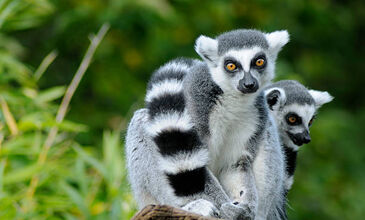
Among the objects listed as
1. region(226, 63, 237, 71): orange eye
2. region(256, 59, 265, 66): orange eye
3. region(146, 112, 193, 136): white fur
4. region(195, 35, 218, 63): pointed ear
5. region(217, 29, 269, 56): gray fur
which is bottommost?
region(146, 112, 193, 136): white fur

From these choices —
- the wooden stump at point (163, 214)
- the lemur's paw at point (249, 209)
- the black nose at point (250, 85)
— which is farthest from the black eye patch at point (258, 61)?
the wooden stump at point (163, 214)

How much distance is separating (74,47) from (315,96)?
5175 millimetres

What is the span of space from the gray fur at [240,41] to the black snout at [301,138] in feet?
2.46

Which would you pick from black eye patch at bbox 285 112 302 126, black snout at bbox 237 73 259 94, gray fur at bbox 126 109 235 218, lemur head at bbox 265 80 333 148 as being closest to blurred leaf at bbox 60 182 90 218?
gray fur at bbox 126 109 235 218

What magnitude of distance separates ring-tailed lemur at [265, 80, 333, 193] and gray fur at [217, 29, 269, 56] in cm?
52

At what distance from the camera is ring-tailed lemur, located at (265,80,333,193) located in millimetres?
4797

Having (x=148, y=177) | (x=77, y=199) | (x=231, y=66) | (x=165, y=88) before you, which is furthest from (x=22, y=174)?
(x=231, y=66)

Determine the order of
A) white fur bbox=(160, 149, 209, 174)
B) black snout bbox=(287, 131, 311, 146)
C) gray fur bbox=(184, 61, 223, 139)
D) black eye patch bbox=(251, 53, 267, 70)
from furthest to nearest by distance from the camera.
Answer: black snout bbox=(287, 131, 311, 146) < black eye patch bbox=(251, 53, 267, 70) < gray fur bbox=(184, 61, 223, 139) < white fur bbox=(160, 149, 209, 174)

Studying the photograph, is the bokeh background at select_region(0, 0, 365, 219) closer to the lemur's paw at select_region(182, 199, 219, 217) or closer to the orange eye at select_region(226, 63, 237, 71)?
the orange eye at select_region(226, 63, 237, 71)

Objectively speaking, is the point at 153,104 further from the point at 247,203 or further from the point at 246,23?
the point at 246,23

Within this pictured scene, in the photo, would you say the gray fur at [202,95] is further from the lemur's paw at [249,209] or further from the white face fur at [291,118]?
the white face fur at [291,118]

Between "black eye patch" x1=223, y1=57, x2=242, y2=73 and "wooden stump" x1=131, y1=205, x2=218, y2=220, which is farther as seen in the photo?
"black eye patch" x1=223, y1=57, x2=242, y2=73

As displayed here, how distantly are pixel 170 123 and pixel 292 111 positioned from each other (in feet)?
4.30

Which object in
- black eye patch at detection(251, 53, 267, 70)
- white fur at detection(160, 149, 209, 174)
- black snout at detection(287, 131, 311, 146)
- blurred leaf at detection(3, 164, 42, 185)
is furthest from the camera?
blurred leaf at detection(3, 164, 42, 185)
